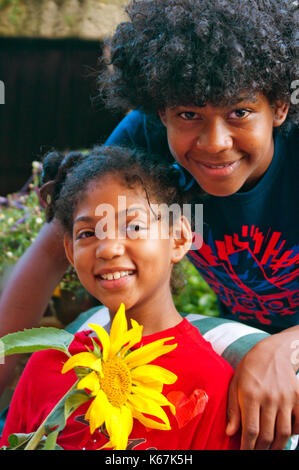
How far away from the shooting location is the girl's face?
130cm

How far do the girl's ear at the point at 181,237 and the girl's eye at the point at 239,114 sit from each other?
0.31 m

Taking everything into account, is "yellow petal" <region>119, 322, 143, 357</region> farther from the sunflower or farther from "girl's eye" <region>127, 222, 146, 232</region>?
"girl's eye" <region>127, 222, 146, 232</region>

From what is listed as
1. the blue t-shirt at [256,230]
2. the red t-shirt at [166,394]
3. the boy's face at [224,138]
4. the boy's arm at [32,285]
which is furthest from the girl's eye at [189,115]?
the boy's arm at [32,285]

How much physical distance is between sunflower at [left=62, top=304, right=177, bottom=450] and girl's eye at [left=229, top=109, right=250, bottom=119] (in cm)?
56

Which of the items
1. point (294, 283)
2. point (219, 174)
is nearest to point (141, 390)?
point (219, 174)

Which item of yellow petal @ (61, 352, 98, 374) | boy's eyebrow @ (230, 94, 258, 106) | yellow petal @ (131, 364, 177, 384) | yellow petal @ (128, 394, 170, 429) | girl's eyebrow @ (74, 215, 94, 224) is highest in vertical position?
boy's eyebrow @ (230, 94, 258, 106)

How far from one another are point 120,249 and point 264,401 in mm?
459

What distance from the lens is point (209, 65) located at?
1.30m
